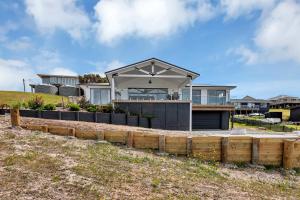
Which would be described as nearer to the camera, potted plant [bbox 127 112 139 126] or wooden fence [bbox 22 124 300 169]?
wooden fence [bbox 22 124 300 169]

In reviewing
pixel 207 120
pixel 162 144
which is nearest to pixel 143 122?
pixel 162 144

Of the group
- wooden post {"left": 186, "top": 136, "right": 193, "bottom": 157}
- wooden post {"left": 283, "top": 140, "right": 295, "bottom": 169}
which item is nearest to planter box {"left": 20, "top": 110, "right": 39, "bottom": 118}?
wooden post {"left": 186, "top": 136, "right": 193, "bottom": 157}

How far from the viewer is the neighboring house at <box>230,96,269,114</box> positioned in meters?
50.8

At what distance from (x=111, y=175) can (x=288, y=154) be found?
6.35 m

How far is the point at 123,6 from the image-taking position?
12516 millimetres

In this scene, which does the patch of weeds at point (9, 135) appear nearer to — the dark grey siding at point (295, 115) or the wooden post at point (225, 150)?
the wooden post at point (225, 150)

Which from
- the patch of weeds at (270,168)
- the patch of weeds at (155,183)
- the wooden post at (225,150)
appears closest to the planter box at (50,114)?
the patch of weeds at (155,183)

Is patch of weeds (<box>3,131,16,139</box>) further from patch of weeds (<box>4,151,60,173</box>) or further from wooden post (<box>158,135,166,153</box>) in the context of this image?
wooden post (<box>158,135,166,153</box>)

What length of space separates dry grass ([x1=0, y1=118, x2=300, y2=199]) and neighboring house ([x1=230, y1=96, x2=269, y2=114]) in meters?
47.3

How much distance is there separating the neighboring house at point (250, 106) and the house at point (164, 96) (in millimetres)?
30647

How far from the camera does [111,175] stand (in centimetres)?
495

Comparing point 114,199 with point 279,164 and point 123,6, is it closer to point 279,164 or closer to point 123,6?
point 279,164

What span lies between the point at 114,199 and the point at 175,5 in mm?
11618

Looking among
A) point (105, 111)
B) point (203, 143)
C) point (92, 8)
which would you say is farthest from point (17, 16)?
point (203, 143)
